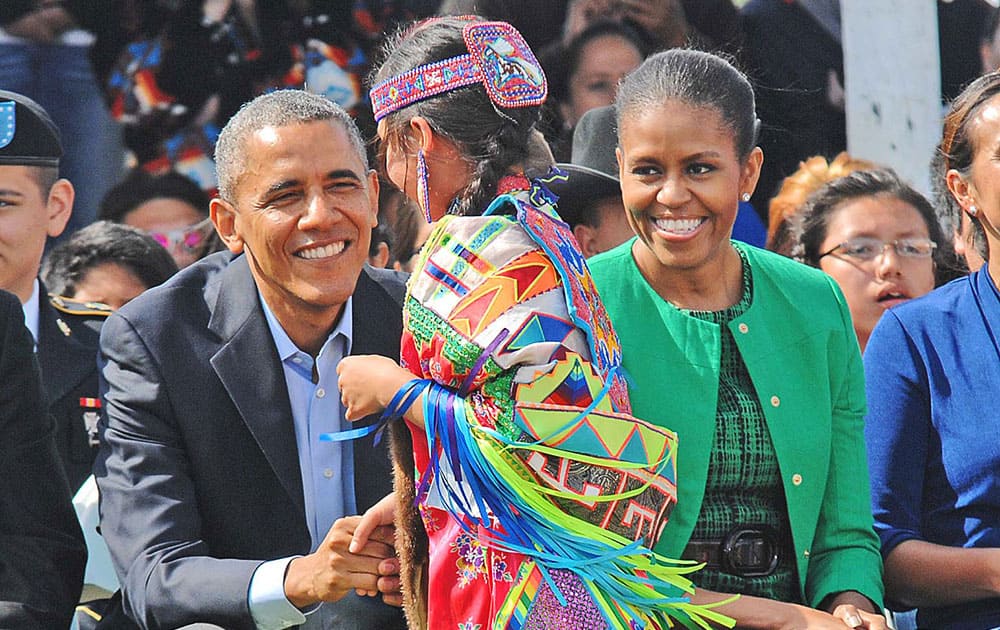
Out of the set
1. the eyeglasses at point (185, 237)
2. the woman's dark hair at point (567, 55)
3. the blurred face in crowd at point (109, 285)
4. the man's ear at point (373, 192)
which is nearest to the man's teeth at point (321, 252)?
the man's ear at point (373, 192)

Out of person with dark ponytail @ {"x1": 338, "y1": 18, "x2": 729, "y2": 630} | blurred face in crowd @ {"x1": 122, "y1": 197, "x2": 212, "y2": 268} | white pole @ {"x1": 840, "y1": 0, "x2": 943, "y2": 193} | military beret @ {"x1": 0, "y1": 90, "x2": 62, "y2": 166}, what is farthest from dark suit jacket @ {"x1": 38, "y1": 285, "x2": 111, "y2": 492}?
white pole @ {"x1": 840, "y1": 0, "x2": 943, "y2": 193}

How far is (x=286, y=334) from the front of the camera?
3352 millimetres

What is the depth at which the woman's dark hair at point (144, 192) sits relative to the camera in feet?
19.0

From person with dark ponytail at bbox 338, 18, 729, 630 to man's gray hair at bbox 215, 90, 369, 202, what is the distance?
0.60 meters

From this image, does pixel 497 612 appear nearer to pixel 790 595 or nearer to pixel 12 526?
pixel 790 595

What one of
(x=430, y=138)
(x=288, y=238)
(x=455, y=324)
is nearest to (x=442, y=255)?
(x=455, y=324)

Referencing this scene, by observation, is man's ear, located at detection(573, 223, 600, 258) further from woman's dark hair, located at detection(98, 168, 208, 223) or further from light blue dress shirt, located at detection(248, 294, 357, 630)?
woman's dark hair, located at detection(98, 168, 208, 223)

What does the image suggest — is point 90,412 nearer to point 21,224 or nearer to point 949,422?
point 21,224

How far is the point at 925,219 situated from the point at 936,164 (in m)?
1.04

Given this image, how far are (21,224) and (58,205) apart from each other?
17 cm

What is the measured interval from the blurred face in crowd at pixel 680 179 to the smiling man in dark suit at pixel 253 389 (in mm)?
670

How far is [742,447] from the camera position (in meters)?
3.00

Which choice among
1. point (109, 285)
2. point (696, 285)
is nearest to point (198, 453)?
point (696, 285)

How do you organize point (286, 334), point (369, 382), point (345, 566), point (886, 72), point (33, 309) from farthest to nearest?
point (886, 72) < point (33, 309) < point (286, 334) < point (345, 566) < point (369, 382)
